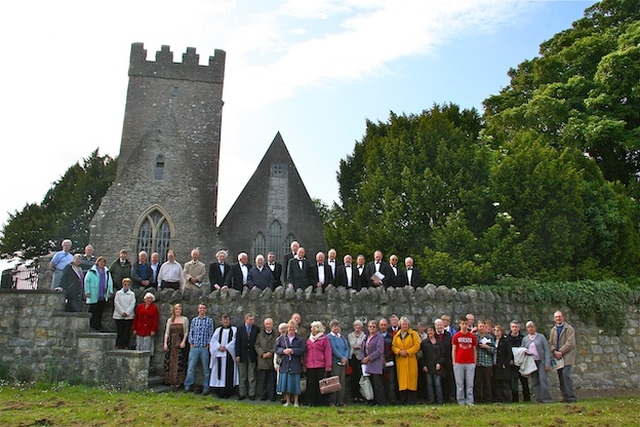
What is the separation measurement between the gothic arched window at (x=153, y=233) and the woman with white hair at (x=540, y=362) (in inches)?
658

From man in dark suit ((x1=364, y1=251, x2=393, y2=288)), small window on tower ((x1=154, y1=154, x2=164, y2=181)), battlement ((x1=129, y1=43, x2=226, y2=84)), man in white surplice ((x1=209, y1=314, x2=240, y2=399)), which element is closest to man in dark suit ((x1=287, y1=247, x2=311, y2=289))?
man in dark suit ((x1=364, y1=251, x2=393, y2=288))

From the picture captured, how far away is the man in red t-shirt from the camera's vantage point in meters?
10.3

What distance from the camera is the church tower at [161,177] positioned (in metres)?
23.1

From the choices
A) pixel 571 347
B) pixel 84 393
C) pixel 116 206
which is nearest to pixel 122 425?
pixel 84 393

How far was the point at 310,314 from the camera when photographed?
1162 centimetres

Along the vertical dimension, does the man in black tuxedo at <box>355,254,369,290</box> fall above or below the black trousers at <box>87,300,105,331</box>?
above

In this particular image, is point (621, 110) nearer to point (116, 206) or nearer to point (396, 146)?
point (396, 146)

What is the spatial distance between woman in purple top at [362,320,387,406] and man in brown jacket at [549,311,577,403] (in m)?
3.68

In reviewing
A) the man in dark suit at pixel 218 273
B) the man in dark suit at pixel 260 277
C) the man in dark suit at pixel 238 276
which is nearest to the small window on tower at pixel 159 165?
the man in dark suit at pixel 218 273

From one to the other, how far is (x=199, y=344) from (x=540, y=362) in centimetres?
674

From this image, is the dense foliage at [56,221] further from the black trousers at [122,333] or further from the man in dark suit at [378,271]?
the man in dark suit at [378,271]

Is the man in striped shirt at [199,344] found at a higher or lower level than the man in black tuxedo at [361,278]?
lower

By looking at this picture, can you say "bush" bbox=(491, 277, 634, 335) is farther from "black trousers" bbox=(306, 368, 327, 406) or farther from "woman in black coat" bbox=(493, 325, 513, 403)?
"black trousers" bbox=(306, 368, 327, 406)

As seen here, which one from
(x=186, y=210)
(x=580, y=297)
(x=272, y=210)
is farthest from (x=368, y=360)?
(x=186, y=210)
